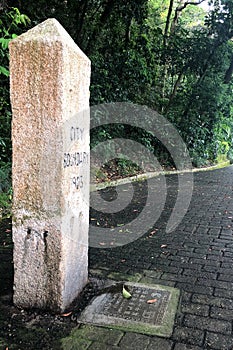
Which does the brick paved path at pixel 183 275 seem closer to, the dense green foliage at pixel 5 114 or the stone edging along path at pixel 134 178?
the dense green foliage at pixel 5 114

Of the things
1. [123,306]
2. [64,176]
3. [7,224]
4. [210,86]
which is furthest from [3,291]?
[210,86]

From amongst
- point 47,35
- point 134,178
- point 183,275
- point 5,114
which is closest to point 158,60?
point 134,178

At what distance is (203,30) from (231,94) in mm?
2979

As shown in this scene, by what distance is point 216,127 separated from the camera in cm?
1470

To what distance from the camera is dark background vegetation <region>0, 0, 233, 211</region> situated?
9.53m

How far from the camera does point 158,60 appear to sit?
12273mm

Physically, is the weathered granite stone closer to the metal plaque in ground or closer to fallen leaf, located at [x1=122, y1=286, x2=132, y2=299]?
the metal plaque in ground

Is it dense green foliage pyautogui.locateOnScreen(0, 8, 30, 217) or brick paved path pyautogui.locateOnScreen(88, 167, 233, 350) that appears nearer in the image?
brick paved path pyautogui.locateOnScreen(88, 167, 233, 350)

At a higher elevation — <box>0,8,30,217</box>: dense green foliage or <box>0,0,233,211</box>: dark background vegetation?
<box>0,0,233,211</box>: dark background vegetation

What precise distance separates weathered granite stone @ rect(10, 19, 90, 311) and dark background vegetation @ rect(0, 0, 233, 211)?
4739 mm

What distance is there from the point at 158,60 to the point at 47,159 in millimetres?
10788

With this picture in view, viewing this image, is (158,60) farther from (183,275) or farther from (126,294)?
(126,294)

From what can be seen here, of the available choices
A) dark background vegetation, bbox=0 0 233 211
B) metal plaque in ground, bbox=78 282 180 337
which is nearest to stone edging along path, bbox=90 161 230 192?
dark background vegetation, bbox=0 0 233 211

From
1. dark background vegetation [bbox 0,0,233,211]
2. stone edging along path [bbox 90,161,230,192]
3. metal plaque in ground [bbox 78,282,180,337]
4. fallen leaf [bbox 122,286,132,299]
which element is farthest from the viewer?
dark background vegetation [bbox 0,0,233,211]
